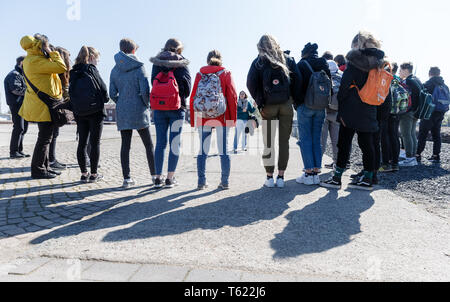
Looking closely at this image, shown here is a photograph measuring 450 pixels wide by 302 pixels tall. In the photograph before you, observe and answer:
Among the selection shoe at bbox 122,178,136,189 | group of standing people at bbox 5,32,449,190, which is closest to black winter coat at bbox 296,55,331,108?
group of standing people at bbox 5,32,449,190

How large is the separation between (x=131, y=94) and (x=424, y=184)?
4.93m

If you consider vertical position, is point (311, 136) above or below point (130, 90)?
below

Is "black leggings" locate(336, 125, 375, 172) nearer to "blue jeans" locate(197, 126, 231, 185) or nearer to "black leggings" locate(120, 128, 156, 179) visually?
"blue jeans" locate(197, 126, 231, 185)

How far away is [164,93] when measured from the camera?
164 inches

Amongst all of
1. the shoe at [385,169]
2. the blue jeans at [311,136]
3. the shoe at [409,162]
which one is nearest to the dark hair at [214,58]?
the blue jeans at [311,136]

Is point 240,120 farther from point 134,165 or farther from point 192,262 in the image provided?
point 192,262

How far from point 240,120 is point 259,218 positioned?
21.5 feet

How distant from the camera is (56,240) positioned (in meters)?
2.62

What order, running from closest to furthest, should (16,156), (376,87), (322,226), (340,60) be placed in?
(322,226) → (376,87) → (340,60) → (16,156)

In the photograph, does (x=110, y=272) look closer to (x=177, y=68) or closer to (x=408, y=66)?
(x=177, y=68)

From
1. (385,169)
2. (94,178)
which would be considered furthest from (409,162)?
(94,178)

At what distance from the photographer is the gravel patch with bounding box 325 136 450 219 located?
3.93 meters
